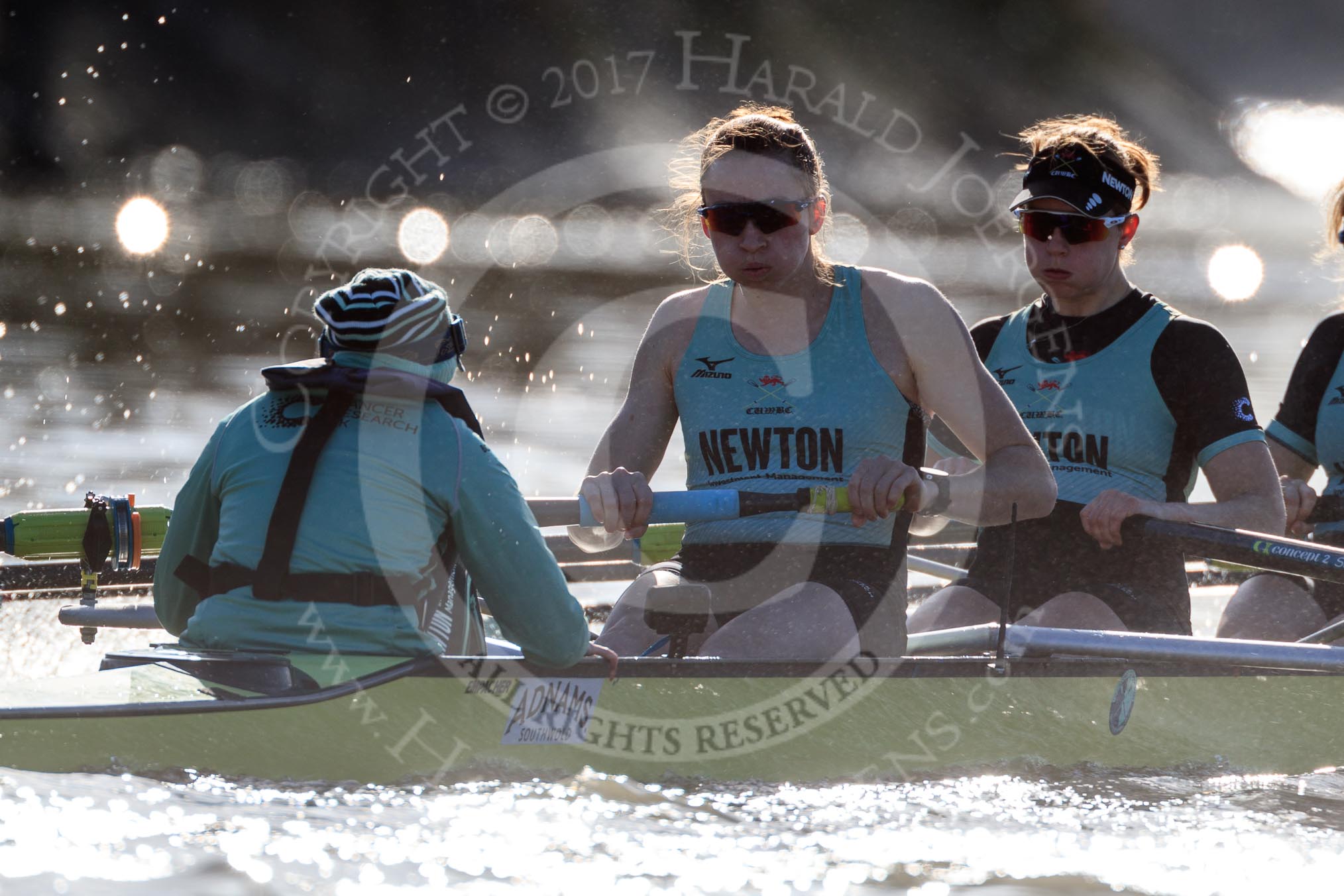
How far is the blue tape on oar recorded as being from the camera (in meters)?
3.71

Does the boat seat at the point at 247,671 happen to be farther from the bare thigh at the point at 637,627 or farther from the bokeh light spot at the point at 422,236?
the bokeh light spot at the point at 422,236

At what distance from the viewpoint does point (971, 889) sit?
335 cm

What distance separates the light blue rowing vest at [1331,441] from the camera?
5430 mm

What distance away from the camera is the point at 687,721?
3.68 meters

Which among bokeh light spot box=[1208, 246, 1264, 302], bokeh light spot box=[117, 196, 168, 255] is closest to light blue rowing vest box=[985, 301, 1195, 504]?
bokeh light spot box=[117, 196, 168, 255]

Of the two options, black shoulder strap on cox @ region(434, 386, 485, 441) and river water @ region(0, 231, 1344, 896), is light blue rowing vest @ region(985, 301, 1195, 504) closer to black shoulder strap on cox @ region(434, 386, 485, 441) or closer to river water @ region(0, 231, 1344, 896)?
river water @ region(0, 231, 1344, 896)

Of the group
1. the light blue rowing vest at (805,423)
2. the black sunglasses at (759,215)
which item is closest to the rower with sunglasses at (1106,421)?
the light blue rowing vest at (805,423)

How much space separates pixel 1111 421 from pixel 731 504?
1.53m

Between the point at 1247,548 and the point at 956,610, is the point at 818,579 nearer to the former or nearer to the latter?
the point at 956,610

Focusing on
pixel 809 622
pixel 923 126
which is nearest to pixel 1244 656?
pixel 809 622

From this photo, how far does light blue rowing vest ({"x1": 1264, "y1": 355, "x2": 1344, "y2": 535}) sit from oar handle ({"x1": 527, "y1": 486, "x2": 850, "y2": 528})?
7.88ft

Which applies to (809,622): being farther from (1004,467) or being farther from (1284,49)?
(1284,49)

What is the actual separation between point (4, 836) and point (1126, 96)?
47.2 metres

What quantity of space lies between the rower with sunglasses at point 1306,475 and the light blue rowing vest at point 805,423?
173cm
